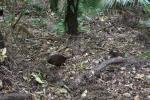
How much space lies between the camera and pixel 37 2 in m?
11.0

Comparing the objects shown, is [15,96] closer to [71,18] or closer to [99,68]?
[99,68]

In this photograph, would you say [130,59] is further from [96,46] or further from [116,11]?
[116,11]

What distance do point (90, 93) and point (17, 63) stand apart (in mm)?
1331

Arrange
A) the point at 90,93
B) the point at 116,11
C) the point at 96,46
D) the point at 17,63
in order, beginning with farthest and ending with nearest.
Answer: the point at 116,11, the point at 96,46, the point at 17,63, the point at 90,93

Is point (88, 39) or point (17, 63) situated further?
point (88, 39)

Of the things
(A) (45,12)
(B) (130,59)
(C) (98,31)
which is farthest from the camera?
(A) (45,12)

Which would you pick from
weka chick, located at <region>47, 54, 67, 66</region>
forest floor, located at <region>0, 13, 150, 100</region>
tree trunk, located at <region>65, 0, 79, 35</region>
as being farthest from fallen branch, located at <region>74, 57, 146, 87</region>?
tree trunk, located at <region>65, 0, 79, 35</region>

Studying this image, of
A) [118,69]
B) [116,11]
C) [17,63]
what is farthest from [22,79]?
[116,11]

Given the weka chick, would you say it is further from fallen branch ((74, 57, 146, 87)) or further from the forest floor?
fallen branch ((74, 57, 146, 87))

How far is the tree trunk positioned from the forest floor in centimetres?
19

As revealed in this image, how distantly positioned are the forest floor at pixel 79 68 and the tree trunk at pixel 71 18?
19cm

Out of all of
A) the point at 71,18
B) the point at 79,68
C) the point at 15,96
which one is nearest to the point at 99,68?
the point at 79,68

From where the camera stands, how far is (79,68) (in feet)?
19.4

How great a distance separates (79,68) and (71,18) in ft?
7.28
